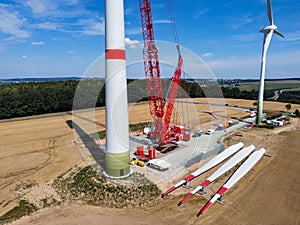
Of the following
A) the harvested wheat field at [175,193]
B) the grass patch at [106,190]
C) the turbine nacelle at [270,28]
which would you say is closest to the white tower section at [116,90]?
the grass patch at [106,190]

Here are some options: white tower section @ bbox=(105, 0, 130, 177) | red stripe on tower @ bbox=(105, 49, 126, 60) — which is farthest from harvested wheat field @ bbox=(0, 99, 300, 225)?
red stripe on tower @ bbox=(105, 49, 126, 60)

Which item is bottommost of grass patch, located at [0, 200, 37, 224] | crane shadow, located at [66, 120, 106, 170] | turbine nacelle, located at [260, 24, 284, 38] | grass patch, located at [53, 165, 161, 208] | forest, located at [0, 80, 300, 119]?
grass patch, located at [0, 200, 37, 224]

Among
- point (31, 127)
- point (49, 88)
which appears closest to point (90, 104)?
point (49, 88)

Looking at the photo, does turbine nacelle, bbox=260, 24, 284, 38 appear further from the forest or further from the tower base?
the tower base

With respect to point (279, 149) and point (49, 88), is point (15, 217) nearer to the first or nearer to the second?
point (279, 149)

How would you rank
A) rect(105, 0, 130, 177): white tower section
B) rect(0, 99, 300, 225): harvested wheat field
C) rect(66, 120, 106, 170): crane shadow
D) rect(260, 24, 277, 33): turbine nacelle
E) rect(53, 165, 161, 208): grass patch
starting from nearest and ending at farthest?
rect(0, 99, 300, 225): harvested wheat field
rect(53, 165, 161, 208): grass patch
rect(105, 0, 130, 177): white tower section
rect(66, 120, 106, 170): crane shadow
rect(260, 24, 277, 33): turbine nacelle

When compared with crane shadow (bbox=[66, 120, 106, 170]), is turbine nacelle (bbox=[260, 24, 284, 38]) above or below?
above

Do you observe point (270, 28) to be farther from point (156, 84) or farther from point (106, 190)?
point (106, 190)
